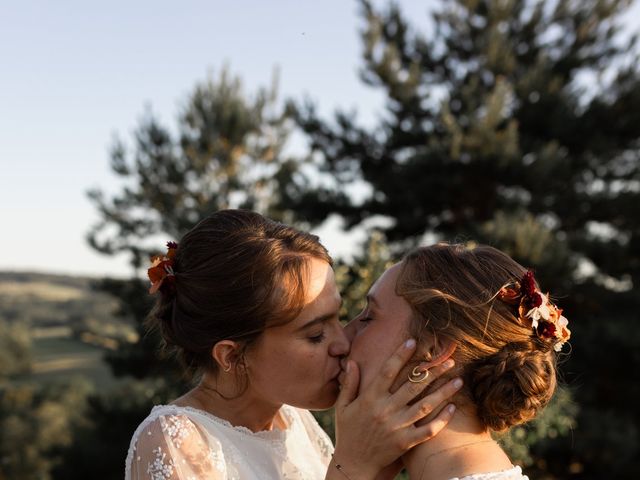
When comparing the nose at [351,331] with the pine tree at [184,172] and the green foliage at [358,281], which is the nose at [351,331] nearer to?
the green foliage at [358,281]

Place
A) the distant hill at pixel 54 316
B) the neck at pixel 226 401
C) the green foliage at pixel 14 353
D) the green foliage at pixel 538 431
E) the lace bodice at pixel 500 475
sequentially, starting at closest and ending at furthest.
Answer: the lace bodice at pixel 500 475
the neck at pixel 226 401
the green foliage at pixel 538 431
the green foliage at pixel 14 353
the distant hill at pixel 54 316

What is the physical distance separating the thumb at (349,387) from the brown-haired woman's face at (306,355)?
13cm

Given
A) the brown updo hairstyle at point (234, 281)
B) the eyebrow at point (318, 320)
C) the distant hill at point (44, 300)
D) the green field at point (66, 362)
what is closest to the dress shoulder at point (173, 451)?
the brown updo hairstyle at point (234, 281)

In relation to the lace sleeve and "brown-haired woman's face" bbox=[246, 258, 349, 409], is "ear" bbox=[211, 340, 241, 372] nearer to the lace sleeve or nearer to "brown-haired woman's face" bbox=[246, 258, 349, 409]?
"brown-haired woman's face" bbox=[246, 258, 349, 409]

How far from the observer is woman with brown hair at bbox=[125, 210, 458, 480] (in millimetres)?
2561

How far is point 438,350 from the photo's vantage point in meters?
2.54

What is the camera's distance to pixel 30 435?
28562 mm

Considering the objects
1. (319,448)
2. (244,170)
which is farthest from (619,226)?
(319,448)

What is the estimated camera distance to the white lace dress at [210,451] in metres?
2.58

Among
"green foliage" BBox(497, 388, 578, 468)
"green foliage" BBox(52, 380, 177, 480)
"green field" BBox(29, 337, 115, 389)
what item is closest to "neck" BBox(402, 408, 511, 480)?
"green foliage" BBox(497, 388, 578, 468)

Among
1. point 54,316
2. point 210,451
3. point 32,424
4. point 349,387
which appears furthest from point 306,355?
point 54,316

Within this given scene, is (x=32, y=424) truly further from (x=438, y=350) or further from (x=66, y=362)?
(x=438, y=350)

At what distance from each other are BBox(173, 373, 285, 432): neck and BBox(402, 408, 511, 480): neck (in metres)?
0.78

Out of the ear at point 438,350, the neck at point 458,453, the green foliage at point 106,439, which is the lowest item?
the green foliage at point 106,439
